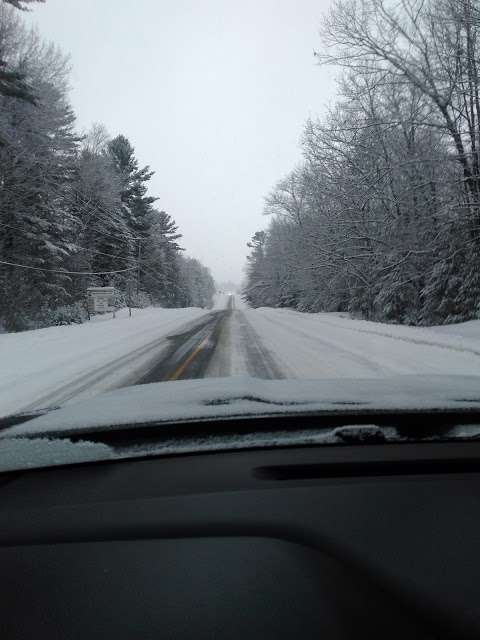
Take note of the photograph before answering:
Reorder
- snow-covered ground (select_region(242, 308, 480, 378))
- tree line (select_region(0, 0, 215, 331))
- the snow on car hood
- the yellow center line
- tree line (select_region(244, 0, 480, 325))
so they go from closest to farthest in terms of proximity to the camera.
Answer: the snow on car hood, snow-covered ground (select_region(242, 308, 480, 378)), the yellow center line, tree line (select_region(244, 0, 480, 325)), tree line (select_region(0, 0, 215, 331))

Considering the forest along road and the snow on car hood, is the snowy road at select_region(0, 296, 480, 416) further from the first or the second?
the snow on car hood

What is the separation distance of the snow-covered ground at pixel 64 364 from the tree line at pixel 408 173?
11.3 metres

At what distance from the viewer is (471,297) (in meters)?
15.1

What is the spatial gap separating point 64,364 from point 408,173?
14.0 m

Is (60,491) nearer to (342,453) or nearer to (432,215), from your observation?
(342,453)

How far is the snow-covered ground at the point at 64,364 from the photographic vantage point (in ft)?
21.4

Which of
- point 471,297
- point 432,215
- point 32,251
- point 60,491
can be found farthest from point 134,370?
point 32,251

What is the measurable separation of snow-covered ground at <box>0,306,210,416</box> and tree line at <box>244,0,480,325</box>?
37.1 ft

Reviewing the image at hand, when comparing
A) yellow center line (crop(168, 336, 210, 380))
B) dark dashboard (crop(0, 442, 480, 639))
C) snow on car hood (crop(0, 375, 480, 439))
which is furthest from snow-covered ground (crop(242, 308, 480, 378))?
dark dashboard (crop(0, 442, 480, 639))

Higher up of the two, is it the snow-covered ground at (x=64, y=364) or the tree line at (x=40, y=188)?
the tree line at (x=40, y=188)

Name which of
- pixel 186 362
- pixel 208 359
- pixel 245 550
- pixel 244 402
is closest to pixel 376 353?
pixel 208 359

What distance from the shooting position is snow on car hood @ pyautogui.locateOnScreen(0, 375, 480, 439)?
6.48 feet

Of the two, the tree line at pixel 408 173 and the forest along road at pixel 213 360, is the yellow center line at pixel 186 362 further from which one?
the tree line at pixel 408 173

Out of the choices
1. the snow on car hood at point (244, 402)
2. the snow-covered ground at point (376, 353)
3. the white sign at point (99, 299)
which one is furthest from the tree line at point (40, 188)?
the snow on car hood at point (244, 402)
